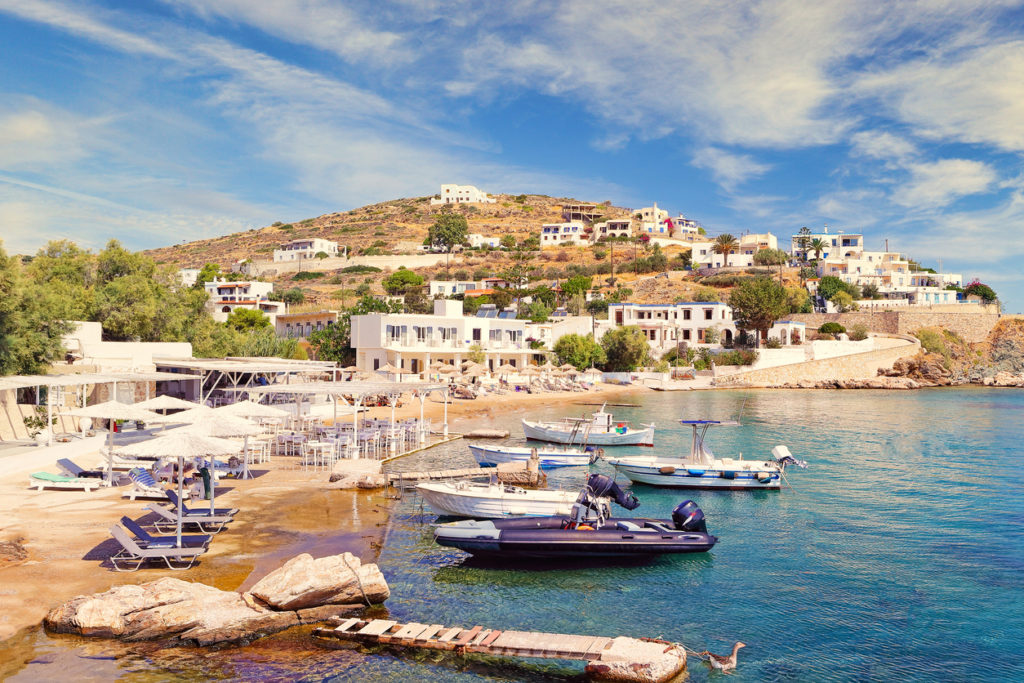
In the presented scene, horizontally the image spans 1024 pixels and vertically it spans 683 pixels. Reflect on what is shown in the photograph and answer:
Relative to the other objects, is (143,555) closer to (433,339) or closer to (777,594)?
(777,594)

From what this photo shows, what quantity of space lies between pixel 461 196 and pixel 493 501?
16091 centimetres

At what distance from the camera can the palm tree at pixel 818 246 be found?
11338 cm

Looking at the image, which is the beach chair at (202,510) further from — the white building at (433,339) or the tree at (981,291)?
the tree at (981,291)

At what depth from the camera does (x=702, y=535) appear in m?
15.7

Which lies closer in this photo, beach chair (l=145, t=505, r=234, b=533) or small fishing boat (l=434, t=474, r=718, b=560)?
beach chair (l=145, t=505, r=234, b=533)

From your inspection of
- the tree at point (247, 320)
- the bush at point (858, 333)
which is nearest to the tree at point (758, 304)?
the bush at point (858, 333)

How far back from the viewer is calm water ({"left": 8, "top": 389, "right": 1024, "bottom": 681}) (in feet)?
A: 34.4

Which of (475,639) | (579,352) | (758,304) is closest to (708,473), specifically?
(475,639)

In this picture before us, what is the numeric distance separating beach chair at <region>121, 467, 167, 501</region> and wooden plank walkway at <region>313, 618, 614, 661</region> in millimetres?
8180

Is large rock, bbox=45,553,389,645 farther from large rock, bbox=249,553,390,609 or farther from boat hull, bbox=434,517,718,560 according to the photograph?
boat hull, bbox=434,517,718,560

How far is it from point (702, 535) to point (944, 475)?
1735cm

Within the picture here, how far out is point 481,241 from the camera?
134 m

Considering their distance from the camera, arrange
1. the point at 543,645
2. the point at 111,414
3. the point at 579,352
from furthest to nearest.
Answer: the point at 579,352 < the point at 111,414 < the point at 543,645

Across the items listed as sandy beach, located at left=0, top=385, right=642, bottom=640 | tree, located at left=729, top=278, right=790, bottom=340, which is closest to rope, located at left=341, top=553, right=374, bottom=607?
sandy beach, located at left=0, top=385, right=642, bottom=640
